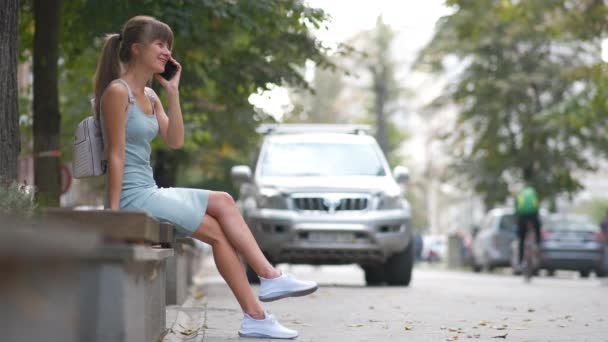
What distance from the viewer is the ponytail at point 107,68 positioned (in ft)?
22.8

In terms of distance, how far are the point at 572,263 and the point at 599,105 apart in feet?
14.0

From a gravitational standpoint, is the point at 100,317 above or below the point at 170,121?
below

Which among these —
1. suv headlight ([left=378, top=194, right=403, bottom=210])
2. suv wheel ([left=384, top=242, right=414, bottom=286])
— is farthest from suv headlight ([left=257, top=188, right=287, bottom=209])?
suv wheel ([left=384, top=242, right=414, bottom=286])

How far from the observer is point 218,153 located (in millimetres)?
32125

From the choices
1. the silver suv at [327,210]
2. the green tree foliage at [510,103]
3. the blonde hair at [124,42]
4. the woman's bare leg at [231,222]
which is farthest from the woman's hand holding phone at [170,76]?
the green tree foliage at [510,103]

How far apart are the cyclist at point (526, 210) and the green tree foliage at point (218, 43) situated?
457 cm

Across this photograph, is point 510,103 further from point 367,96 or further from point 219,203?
point 367,96

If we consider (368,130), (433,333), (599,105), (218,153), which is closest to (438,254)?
(218,153)

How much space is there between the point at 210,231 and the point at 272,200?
28.3 feet

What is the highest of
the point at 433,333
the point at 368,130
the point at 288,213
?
the point at 368,130

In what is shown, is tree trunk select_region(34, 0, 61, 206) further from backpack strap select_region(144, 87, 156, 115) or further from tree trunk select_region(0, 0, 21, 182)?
backpack strap select_region(144, 87, 156, 115)

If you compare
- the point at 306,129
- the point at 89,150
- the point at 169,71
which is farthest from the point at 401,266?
the point at 89,150

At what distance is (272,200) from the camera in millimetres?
15617

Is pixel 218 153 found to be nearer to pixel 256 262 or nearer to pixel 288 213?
pixel 288 213
